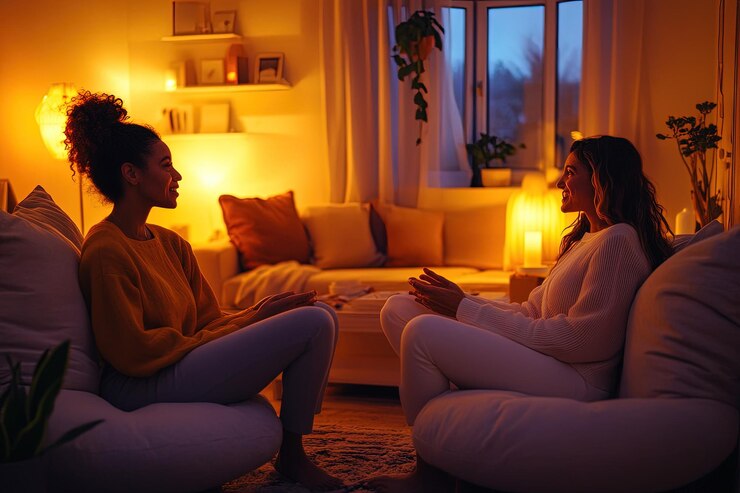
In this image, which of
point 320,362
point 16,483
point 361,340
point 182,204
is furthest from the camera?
point 182,204

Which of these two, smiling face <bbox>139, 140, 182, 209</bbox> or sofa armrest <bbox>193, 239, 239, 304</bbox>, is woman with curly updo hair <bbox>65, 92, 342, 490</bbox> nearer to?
smiling face <bbox>139, 140, 182, 209</bbox>

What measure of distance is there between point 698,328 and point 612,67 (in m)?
3.49

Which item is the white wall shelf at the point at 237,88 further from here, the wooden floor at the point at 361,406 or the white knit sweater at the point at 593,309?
the white knit sweater at the point at 593,309

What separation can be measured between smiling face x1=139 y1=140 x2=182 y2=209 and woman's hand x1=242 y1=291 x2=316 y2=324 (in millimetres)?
416

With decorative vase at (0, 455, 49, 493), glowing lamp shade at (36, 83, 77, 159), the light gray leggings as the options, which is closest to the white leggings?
the light gray leggings

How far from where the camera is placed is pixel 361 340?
148 inches

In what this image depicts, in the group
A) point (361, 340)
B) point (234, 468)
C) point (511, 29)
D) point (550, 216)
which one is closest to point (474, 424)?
point (234, 468)

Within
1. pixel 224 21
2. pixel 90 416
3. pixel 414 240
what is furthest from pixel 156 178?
pixel 224 21

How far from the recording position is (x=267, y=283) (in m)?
4.50

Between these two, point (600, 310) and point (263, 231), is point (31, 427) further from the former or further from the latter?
point (263, 231)

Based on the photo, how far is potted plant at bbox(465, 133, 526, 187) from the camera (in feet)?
18.0

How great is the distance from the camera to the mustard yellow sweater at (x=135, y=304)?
2.12 meters

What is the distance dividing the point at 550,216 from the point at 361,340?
5.82 ft

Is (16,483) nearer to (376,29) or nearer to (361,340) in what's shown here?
(361,340)
